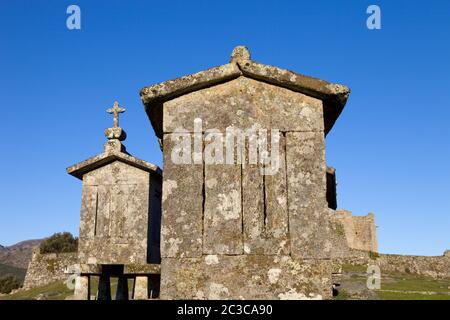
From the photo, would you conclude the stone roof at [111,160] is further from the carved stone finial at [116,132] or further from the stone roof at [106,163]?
the carved stone finial at [116,132]

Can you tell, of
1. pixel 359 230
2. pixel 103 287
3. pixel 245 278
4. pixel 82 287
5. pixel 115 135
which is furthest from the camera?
pixel 359 230

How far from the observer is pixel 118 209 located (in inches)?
342

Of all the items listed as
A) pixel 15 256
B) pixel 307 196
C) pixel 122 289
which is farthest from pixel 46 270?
pixel 15 256

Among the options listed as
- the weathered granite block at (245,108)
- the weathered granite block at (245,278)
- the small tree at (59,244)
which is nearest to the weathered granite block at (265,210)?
the weathered granite block at (245,278)

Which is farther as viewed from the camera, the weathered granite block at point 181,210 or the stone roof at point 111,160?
the stone roof at point 111,160

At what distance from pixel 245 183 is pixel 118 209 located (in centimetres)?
470

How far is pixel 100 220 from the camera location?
8719 millimetres

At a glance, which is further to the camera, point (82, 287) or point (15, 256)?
point (15, 256)

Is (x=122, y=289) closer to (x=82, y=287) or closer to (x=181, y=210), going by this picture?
(x=82, y=287)

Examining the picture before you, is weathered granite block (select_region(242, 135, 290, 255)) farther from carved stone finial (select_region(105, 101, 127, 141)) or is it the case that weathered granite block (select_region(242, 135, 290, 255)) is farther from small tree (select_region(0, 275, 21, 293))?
small tree (select_region(0, 275, 21, 293))

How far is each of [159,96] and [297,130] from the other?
1.45 m

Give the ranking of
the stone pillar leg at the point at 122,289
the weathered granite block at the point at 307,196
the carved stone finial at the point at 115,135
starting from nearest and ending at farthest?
1. the weathered granite block at the point at 307,196
2. the stone pillar leg at the point at 122,289
3. the carved stone finial at the point at 115,135

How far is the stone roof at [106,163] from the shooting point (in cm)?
871
